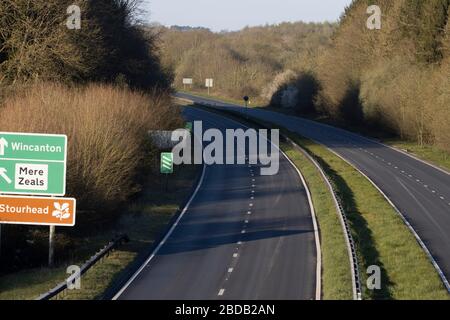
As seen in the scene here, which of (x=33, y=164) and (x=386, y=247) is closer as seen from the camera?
(x=33, y=164)

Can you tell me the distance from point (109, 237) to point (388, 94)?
42.7 m

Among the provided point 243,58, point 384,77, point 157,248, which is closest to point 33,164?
point 157,248

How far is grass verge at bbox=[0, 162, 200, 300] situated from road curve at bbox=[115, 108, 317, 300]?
27.5 inches

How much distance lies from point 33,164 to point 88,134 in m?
6.46

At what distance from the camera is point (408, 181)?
43.2 meters

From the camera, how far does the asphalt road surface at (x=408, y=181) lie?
29.3 m

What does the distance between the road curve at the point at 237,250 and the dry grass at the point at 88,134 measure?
3.15 metres

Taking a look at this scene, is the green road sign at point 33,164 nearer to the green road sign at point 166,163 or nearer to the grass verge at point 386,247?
the grass verge at point 386,247

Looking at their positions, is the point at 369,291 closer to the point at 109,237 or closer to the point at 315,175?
the point at 109,237

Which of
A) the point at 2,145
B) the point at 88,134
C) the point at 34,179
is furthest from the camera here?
the point at 88,134

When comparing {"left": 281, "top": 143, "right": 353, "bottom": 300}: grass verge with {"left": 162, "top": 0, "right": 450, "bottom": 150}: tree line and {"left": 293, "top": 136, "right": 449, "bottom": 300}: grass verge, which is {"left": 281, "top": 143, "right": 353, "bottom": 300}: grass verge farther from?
{"left": 162, "top": 0, "right": 450, "bottom": 150}: tree line

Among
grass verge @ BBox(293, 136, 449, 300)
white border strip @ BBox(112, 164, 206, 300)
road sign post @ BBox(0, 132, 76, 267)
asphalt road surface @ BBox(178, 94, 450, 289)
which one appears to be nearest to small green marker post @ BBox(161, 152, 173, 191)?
white border strip @ BBox(112, 164, 206, 300)

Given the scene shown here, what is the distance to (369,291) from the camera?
20375 mm

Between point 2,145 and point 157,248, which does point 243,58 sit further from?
point 2,145
